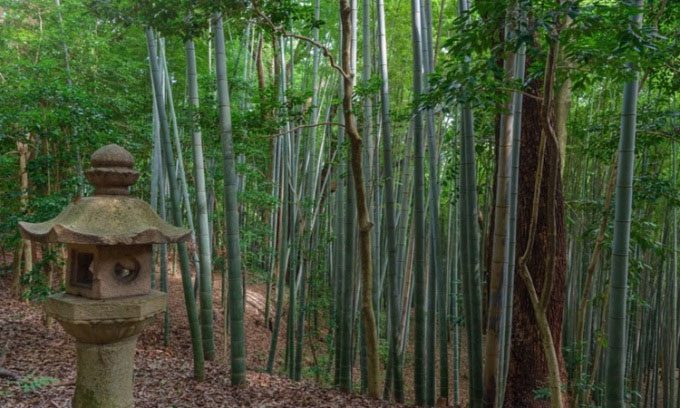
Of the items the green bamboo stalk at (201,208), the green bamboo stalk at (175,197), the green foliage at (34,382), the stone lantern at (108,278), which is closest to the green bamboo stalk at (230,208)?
the green bamboo stalk at (201,208)

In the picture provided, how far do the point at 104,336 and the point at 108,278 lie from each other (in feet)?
0.94

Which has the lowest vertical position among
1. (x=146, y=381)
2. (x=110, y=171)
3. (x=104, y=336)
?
(x=146, y=381)

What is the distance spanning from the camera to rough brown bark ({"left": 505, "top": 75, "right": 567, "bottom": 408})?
3508mm

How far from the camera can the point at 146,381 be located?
418cm

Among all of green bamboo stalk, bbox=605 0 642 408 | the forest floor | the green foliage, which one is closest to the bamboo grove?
green bamboo stalk, bbox=605 0 642 408

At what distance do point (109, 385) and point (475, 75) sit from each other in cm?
231

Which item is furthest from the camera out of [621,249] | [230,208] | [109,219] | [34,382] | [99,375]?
[230,208]

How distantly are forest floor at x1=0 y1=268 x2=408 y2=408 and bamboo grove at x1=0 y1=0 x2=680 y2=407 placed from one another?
9.0 inches

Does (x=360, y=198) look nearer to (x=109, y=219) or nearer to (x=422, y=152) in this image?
(x=422, y=152)

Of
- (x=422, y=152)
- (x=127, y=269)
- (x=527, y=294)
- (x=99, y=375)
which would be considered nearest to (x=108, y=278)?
(x=127, y=269)

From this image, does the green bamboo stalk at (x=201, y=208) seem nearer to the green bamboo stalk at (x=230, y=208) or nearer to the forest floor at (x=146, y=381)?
the green bamboo stalk at (x=230, y=208)

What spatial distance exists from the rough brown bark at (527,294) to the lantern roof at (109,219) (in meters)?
2.43

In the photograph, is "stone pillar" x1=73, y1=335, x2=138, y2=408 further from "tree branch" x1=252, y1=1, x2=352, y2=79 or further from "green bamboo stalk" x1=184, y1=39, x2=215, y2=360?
"tree branch" x1=252, y1=1, x2=352, y2=79

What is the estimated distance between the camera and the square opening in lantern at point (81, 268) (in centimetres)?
239
